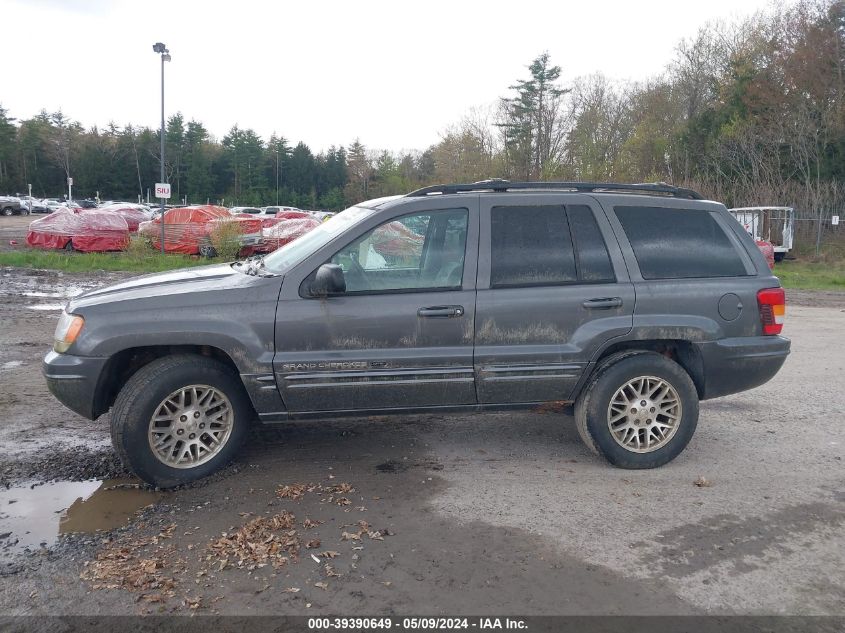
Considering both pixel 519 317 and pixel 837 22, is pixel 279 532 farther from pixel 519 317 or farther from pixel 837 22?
pixel 837 22

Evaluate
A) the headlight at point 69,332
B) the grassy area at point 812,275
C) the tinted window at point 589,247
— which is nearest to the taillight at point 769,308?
the tinted window at point 589,247

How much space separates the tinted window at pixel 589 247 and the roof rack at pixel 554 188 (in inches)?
10.0

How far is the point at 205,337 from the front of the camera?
448 centimetres

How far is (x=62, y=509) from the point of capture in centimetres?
425

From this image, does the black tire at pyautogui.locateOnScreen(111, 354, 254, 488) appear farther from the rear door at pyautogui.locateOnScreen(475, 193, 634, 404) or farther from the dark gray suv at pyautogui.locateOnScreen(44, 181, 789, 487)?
the rear door at pyautogui.locateOnScreen(475, 193, 634, 404)

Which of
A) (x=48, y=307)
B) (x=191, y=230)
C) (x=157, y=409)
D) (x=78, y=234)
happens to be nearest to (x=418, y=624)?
(x=157, y=409)

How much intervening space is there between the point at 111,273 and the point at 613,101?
37.4 meters

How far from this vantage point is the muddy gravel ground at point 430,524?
335 centimetres

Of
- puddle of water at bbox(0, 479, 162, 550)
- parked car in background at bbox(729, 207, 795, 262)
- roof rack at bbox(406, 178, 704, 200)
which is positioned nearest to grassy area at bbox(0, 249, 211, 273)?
puddle of water at bbox(0, 479, 162, 550)

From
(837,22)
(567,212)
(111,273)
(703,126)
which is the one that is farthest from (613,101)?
(567,212)

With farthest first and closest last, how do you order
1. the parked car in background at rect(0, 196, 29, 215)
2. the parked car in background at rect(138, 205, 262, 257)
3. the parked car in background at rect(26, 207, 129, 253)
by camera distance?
the parked car in background at rect(0, 196, 29, 215) < the parked car in background at rect(26, 207, 129, 253) < the parked car in background at rect(138, 205, 262, 257)

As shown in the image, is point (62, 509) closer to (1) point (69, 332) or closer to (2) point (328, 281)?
(1) point (69, 332)

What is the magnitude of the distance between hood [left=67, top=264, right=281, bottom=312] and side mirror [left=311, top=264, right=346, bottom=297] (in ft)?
0.99

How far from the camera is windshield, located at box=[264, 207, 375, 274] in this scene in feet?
15.9
